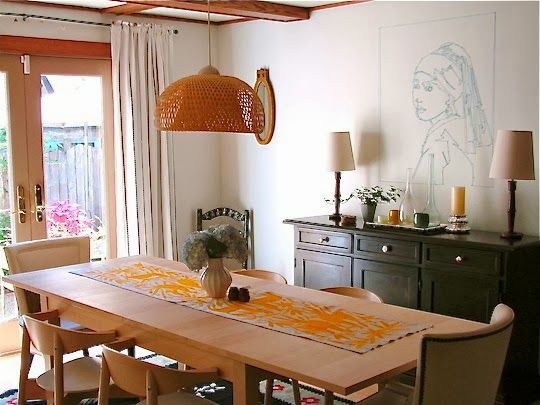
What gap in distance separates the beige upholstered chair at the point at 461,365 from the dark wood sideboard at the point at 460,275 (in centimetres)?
138

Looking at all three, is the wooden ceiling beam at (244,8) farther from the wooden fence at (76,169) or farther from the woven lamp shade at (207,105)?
the woven lamp shade at (207,105)

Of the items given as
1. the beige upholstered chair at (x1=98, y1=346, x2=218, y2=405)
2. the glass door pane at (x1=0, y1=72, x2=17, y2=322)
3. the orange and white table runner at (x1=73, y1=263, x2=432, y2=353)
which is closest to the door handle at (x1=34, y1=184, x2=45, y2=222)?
the glass door pane at (x1=0, y1=72, x2=17, y2=322)

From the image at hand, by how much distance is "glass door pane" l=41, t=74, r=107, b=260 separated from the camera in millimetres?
5223

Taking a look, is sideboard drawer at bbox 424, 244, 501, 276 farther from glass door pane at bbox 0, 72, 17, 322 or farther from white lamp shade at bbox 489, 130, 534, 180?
glass door pane at bbox 0, 72, 17, 322

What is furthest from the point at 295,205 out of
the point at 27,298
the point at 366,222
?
the point at 27,298

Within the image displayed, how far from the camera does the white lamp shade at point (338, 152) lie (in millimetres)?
4910

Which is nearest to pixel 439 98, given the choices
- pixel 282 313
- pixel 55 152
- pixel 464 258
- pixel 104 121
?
pixel 464 258

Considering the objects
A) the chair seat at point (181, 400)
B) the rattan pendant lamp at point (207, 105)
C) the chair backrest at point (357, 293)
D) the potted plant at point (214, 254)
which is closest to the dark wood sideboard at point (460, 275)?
the chair backrest at point (357, 293)

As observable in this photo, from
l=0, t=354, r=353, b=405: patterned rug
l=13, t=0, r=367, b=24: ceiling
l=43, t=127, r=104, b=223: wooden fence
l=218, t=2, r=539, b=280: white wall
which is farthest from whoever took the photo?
l=43, t=127, r=104, b=223: wooden fence

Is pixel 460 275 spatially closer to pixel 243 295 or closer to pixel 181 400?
pixel 243 295

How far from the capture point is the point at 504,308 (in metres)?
2.66

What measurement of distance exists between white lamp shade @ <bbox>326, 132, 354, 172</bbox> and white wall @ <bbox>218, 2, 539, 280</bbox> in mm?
193

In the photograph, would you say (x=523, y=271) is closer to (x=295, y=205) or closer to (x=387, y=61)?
(x=387, y=61)

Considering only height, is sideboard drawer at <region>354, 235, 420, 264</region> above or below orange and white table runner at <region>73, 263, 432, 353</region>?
above
